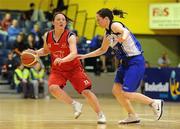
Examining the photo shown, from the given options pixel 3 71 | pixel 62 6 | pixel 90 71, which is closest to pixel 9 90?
pixel 3 71

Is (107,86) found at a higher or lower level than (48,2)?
lower

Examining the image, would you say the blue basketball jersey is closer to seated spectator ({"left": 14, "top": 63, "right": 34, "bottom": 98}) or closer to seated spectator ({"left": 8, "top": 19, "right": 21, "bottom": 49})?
seated spectator ({"left": 14, "top": 63, "right": 34, "bottom": 98})

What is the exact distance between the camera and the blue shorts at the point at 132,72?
825 cm

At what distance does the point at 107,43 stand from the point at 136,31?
18.0m

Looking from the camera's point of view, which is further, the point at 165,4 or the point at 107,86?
Result: the point at 165,4

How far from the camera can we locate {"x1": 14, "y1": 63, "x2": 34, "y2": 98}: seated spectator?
18797 mm

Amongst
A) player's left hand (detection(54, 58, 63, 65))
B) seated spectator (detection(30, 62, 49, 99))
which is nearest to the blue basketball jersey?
player's left hand (detection(54, 58, 63, 65))

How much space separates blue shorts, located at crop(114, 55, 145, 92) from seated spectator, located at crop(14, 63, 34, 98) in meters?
10.6

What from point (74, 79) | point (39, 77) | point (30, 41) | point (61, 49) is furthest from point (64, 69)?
point (30, 41)

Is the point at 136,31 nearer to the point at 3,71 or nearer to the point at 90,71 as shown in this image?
the point at 90,71

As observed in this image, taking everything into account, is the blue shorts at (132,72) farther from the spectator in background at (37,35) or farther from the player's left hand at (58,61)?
the spectator in background at (37,35)

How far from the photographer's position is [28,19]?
23109 millimetres

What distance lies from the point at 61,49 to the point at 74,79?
549mm

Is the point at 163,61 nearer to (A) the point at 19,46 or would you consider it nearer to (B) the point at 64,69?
(A) the point at 19,46
